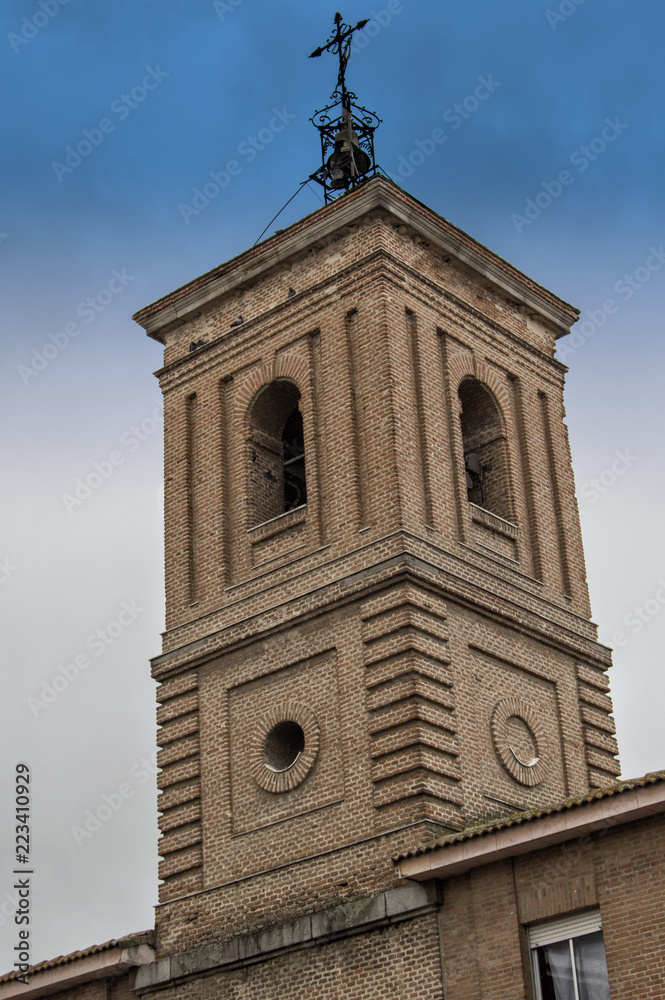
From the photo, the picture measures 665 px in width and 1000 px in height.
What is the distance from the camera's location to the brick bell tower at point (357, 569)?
851 inches

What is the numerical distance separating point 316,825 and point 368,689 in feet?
6.21

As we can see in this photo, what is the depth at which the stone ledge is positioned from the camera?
65.3 feet

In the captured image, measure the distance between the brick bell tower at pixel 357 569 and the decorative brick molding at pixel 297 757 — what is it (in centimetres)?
3

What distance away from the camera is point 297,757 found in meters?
22.3

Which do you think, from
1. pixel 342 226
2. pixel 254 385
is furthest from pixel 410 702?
pixel 342 226

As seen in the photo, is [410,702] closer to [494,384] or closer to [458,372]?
[458,372]

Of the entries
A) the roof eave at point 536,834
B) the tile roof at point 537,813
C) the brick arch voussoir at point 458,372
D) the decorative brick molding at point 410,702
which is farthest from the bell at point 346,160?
the roof eave at point 536,834

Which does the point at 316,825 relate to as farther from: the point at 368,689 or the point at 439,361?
the point at 439,361

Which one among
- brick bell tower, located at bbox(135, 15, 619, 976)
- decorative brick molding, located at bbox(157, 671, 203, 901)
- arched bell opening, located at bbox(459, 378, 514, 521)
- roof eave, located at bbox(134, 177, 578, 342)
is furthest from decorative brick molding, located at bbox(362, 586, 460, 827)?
roof eave, located at bbox(134, 177, 578, 342)

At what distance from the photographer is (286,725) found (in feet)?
75.0

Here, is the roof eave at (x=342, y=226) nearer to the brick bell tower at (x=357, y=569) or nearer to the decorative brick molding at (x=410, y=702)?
the brick bell tower at (x=357, y=569)

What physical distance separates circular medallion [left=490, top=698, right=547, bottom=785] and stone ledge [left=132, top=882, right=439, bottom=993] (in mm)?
3024

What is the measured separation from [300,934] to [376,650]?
3.76 meters

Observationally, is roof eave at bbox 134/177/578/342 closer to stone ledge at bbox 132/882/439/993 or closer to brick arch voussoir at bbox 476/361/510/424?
brick arch voussoir at bbox 476/361/510/424
